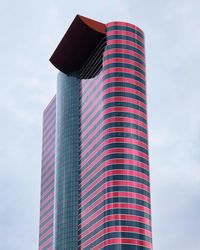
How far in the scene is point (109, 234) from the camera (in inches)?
7854

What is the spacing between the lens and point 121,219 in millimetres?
199250

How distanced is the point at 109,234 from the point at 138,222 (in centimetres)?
999

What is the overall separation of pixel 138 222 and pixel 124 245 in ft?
29.8

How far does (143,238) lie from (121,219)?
29.9 feet

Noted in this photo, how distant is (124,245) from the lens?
195m

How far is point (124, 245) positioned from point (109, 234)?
22.6ft

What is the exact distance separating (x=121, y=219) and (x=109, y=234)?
6147 millimetres

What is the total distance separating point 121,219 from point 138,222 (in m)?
5.52

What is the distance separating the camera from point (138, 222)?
200 metres

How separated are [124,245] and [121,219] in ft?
28.1

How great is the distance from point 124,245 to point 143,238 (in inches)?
274
